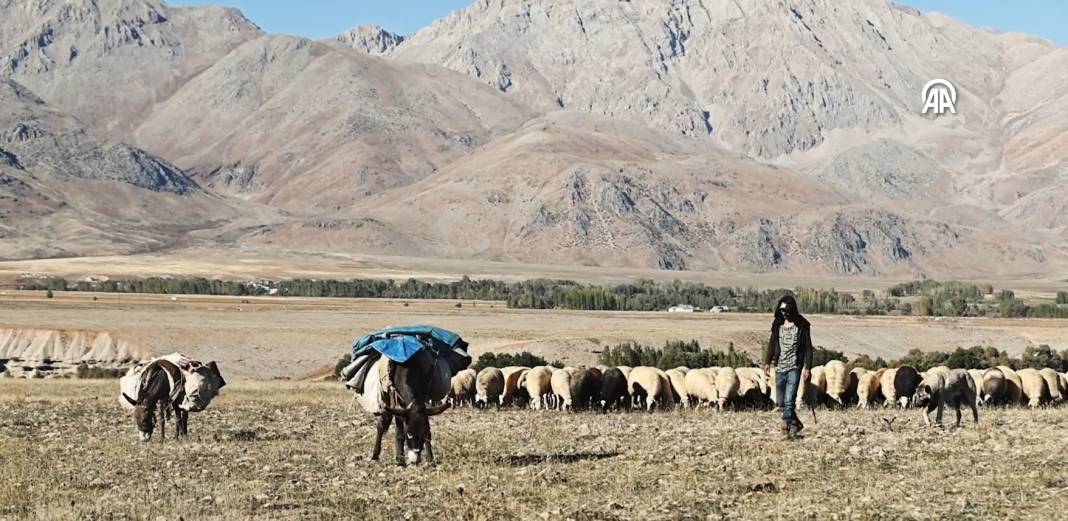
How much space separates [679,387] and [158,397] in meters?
13.2

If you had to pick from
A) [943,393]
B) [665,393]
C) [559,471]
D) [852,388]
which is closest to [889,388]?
[852,388]

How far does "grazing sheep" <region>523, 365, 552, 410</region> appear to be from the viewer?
32688 mm

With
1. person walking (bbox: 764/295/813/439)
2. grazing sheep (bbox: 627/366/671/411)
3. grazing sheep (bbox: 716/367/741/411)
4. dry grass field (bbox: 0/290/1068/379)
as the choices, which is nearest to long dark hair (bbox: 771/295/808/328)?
person walking (bbox: 764/295/813/439)

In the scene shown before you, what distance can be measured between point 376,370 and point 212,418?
11010 millimetres

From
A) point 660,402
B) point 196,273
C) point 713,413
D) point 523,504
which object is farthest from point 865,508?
point 196,273

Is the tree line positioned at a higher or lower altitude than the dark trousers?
higher

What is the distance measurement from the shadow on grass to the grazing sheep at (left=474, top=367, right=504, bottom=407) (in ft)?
43.1

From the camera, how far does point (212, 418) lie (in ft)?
95.0

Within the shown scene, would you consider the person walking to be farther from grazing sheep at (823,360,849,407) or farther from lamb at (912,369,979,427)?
grazing sheep at (823,360,849,407)

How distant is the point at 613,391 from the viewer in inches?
1261

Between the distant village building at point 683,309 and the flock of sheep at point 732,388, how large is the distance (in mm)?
93672

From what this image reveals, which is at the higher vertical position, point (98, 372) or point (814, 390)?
point (814, 390)

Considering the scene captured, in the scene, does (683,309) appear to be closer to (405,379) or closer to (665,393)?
(665,393)

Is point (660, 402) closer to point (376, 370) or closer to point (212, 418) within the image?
point (212, 418)
